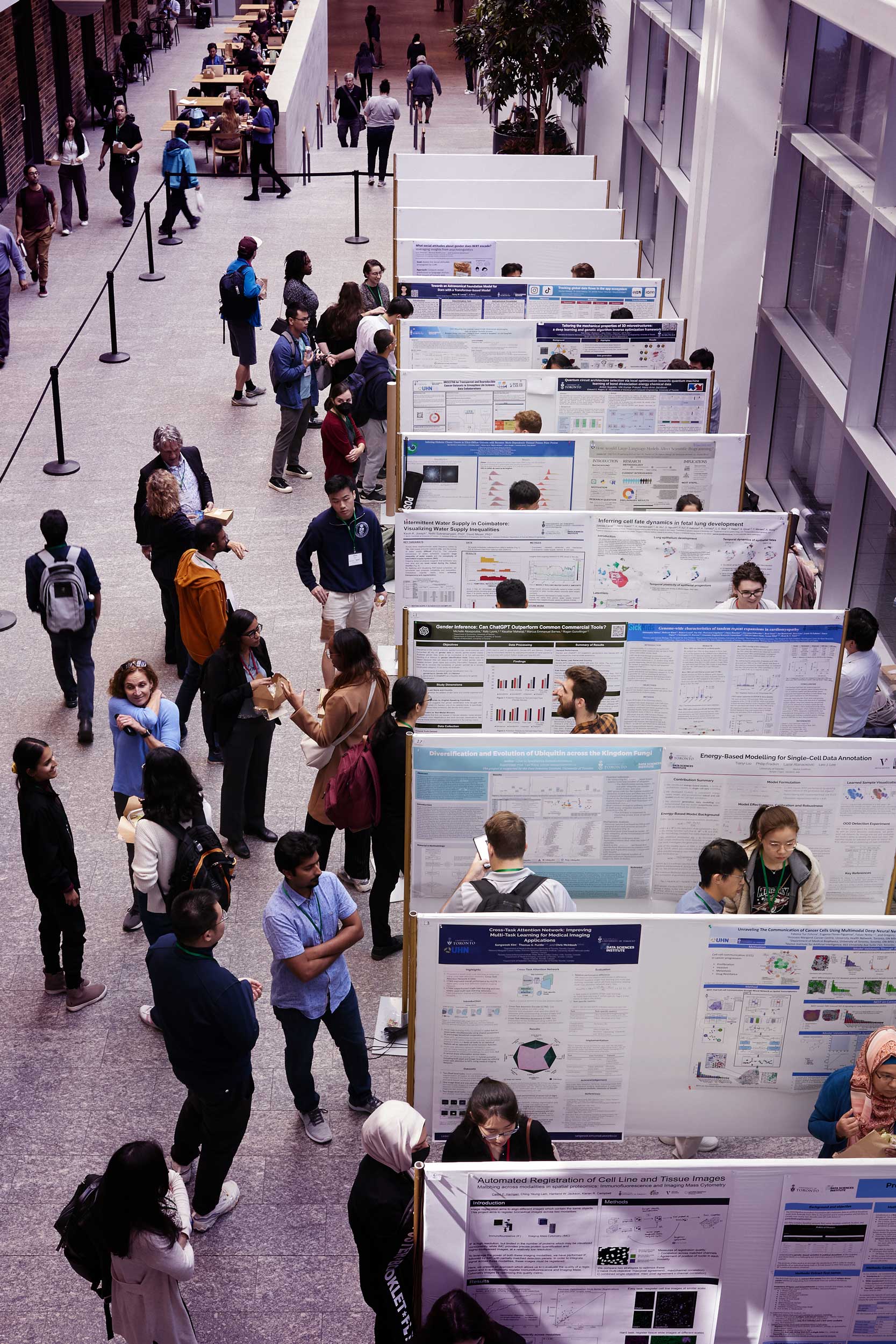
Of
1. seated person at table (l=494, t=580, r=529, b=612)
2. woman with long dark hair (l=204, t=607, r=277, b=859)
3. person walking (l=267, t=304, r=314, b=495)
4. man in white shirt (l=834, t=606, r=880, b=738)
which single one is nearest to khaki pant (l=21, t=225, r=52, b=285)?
person walking (l=267, t=304, r=314, b=495)

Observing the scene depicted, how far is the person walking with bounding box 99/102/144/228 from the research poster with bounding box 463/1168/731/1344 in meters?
17.7

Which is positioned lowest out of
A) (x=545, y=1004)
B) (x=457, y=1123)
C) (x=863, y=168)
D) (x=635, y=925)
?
(x=457, y=1123)

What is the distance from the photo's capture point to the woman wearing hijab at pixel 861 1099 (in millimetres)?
4746

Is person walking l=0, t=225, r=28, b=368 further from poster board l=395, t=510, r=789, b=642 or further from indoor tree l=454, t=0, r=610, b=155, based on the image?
poster board l=395, t=510, r=789, b=642

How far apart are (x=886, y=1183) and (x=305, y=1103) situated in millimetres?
2817

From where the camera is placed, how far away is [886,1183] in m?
3.85

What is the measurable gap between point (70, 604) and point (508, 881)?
4.16 metres

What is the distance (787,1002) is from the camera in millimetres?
4957

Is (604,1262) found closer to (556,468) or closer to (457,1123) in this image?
(457,1123)

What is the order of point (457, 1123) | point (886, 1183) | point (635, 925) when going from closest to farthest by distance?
point (886, 1183)
point (635, 925)
point (457, 1123)

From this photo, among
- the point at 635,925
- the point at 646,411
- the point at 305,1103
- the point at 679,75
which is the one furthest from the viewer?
the point at 679,75

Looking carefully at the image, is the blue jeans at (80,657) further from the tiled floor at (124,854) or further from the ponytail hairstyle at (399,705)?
the ponytail hairstyle at (399,705)

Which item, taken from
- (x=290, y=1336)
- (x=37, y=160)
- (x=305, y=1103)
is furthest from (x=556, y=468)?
(x=37, y=160)

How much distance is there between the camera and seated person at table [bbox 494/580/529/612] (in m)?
7.52
